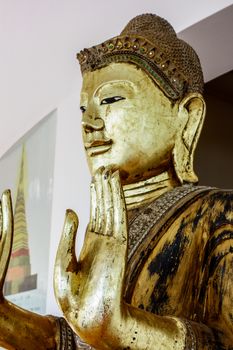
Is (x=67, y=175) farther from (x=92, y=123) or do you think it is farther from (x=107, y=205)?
(x=107, y=205)

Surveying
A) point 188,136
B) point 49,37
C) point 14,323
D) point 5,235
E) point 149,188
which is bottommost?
point 14,323

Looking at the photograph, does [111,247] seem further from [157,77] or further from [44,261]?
[44,261]

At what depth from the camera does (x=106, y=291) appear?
1106 mm

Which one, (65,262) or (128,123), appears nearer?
(65,262)

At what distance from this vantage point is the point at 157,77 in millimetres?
1513

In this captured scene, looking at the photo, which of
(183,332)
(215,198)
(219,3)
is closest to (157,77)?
(215,198)

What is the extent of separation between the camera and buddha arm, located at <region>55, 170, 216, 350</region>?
1.11 metres

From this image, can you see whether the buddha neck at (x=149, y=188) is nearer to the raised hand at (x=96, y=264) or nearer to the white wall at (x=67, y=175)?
the raised hand at (x=96, y=264)

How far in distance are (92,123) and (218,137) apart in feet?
3.84

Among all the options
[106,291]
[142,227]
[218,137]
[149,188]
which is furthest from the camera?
[218,137]

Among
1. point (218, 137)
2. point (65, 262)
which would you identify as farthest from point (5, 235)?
point (218, 137)

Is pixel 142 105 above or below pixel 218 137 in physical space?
below

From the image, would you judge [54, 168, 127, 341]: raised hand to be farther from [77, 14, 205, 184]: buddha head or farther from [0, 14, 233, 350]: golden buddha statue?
[77, 14, 205, 184]: buddha head

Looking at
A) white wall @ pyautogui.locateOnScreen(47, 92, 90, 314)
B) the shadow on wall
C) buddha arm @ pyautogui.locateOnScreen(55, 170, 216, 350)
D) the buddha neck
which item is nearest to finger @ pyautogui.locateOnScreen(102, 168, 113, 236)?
buddha arm @ pyautogui.locateOnScreen(55, 170, 216, 350)
